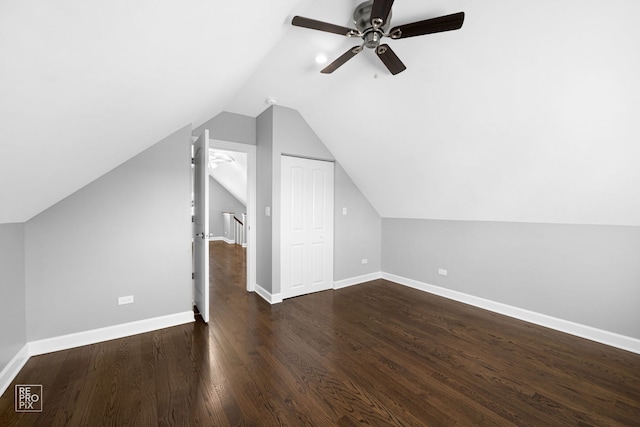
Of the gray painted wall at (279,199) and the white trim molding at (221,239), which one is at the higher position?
the gray painted wall at (279,199)

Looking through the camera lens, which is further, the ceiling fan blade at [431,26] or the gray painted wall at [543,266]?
the gray painted wall at [543,266]

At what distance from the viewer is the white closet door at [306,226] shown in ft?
12.1

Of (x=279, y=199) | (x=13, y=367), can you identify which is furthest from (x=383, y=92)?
(x=13, y=367)

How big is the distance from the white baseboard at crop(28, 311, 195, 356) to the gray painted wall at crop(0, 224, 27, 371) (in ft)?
0.48

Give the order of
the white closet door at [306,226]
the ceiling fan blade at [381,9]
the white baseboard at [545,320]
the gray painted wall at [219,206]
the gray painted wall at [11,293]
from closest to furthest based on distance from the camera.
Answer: the ceiling fan blade at [381,9]
the gray painted wall at [11,293]
the white baseboard at [545,320]
the white closet door at [306,226]
the gray painted wall at [219,206]

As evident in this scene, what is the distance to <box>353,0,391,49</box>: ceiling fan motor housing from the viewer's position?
5.82ft

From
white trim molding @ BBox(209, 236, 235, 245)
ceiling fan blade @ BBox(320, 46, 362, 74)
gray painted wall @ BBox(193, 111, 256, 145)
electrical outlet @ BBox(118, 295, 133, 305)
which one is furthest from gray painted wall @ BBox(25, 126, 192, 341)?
white trim molding @ BBox(209, 236, 235, 245)

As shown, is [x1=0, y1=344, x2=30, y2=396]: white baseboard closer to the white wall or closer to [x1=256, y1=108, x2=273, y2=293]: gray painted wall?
[x1=256, y1=108, x2=273, y2=293]: gray painted wall

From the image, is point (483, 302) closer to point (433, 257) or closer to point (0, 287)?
point (433, 257)

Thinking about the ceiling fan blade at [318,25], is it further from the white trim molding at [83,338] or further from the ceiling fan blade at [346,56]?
the white trim molding at [83,338]

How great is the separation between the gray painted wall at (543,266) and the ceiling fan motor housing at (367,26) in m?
2.81

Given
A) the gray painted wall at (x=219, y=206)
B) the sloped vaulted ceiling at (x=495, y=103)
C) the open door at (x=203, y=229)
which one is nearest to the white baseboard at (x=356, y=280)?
the sloped vaulted ceiling at (x=495, y=103)

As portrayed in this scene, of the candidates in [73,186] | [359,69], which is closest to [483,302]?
[359,69]

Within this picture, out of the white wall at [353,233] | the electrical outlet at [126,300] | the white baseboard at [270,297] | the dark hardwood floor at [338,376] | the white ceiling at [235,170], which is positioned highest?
the white ceiling at [235,170]
